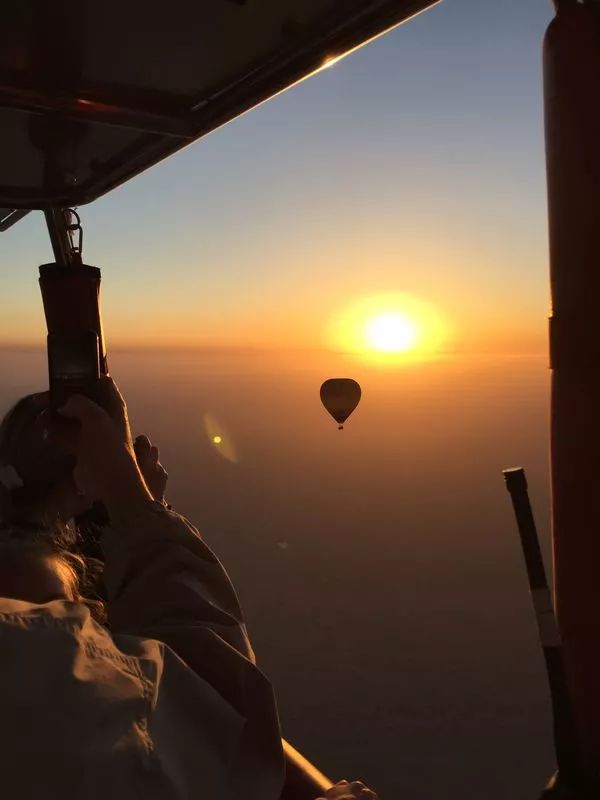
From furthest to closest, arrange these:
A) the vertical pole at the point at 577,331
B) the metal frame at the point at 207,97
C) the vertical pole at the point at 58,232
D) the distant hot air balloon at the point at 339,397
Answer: the distant hot air balloon at the point at 339,397 → the vertical pole at the point at 58,232 → the metal frame at the point at 207,97 → the vertical pole at the point at 577,331

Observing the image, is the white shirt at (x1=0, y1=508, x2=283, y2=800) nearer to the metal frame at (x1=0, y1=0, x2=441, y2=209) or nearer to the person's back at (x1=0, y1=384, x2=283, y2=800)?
the person's back at (x1=0, y1=384, x2=283, y2=800)

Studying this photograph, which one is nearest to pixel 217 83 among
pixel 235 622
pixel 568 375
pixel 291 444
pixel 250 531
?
pixel 568 375

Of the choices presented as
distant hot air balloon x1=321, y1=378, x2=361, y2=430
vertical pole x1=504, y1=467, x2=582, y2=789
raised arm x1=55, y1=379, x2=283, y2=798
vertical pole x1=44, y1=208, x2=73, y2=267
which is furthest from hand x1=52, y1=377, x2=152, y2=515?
distant hot air balloon x1=321, y1=378, x2=361, y2=430

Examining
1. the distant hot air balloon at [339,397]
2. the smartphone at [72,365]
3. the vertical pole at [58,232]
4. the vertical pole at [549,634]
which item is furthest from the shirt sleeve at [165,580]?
the distant hot air balloon at [339,397]

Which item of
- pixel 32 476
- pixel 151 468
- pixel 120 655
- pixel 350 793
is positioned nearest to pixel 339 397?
pixel 151 468

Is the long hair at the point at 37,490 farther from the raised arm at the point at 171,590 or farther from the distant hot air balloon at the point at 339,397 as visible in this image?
the distant hot air balloon at the point at 339,397

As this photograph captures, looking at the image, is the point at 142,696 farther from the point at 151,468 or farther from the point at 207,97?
the point at 207,97

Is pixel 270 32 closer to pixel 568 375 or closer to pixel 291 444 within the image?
pixel 568 375
